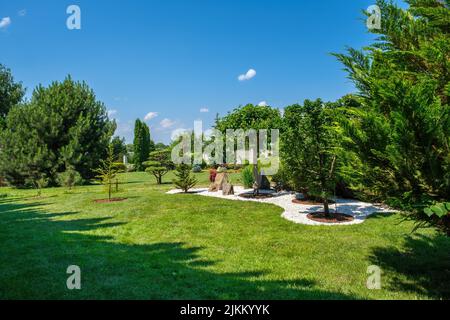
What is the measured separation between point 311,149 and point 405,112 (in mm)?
7089

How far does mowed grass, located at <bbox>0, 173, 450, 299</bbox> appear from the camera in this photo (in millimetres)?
4398

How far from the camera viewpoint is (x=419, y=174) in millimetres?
3254

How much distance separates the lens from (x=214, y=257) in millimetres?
6059

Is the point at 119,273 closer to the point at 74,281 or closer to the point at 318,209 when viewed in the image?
the point at 74,281

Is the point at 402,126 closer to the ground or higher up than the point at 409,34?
closer to the ground

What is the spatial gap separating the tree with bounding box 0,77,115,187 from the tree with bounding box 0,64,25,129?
2100 cm

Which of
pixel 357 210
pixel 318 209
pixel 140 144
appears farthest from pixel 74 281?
pixel 140 144

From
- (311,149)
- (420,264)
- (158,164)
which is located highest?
(311,149)

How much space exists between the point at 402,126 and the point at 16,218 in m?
12.6

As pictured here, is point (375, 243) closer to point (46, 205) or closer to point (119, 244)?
point (119, 244)

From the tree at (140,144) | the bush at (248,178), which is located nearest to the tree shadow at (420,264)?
the bush at (248,178)

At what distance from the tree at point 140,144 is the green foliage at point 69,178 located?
19579 mm

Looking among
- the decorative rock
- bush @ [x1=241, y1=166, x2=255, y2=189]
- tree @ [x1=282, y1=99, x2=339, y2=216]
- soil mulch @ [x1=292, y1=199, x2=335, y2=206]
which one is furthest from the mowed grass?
bush @ [x1=241, y1=166, x2=255, y2=189]
